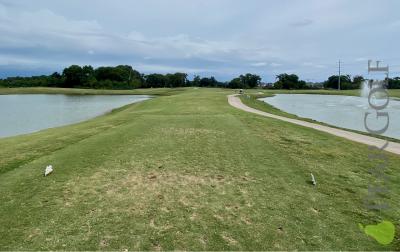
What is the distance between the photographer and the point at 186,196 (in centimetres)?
708

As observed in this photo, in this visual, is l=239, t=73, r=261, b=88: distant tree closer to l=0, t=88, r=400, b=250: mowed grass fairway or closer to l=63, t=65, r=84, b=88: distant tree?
l=63, t=65, r=84, b=88: distant tree

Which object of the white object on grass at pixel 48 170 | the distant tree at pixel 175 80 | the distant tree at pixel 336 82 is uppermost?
the distant tree at pixel 175 80

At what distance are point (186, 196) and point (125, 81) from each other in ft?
453

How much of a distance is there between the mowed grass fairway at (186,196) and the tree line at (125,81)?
116 metres

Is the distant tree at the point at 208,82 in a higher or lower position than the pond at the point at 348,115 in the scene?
higher

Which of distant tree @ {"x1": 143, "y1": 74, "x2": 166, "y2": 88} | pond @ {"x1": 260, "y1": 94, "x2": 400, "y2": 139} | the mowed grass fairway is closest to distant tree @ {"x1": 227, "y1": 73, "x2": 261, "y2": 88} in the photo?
distant tree @ {"x1": 143, "y1": 74, "x2": 166, "y2": 88}

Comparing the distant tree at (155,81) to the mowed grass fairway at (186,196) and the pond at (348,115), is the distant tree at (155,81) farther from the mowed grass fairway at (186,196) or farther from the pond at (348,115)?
the mowed grass fairway at (186,196)

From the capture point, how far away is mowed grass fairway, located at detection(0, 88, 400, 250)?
5.38 metres

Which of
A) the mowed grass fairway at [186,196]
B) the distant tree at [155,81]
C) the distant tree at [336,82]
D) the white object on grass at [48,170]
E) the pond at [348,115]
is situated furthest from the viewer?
the distant tree at [155,81]

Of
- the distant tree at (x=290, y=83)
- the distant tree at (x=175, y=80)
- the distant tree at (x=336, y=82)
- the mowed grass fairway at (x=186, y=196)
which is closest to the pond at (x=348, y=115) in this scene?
the mowed grass fairway at (x=186, y=196)

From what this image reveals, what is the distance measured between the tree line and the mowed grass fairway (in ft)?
381

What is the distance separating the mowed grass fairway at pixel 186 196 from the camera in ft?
17.6

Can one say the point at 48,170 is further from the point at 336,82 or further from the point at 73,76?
the point at 73,76

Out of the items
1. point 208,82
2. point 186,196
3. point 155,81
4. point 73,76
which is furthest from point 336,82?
point 186,196
